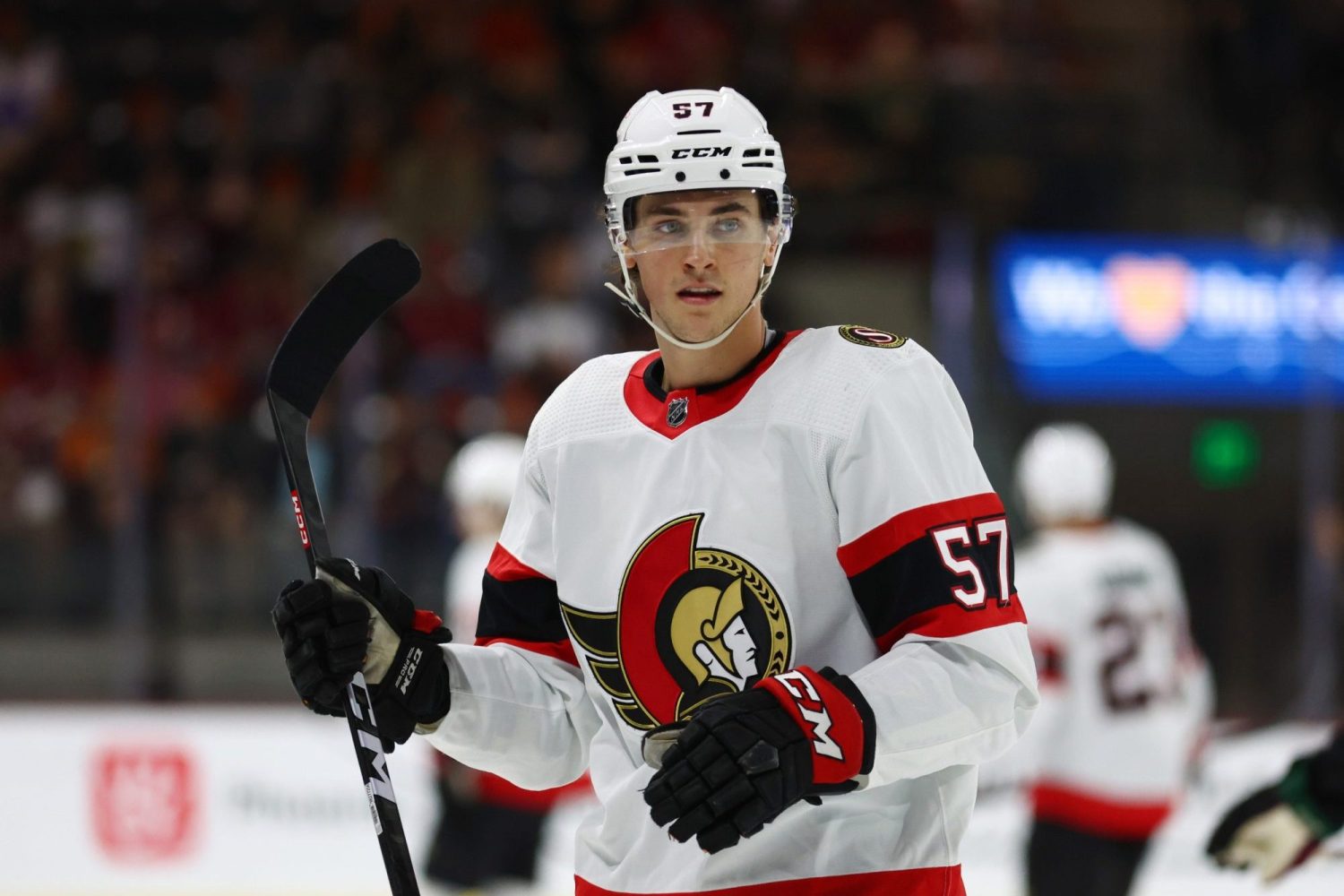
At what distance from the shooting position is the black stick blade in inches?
77.2

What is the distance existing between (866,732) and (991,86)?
5.92m

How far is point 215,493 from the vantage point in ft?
17.4

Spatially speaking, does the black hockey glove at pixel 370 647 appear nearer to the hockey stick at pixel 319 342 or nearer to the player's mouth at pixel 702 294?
the hockey stick at pixel 319 342

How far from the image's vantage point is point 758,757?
1.52 meters

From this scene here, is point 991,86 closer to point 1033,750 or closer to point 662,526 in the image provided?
point 1033,750

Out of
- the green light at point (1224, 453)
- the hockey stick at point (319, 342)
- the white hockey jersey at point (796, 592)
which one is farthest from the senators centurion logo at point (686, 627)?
the green light at point (1224, 453)

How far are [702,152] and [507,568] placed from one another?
504mm

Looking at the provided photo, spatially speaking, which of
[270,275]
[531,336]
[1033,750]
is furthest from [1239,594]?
[270,275]

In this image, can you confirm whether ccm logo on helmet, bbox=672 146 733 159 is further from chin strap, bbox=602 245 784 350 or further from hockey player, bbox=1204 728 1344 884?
hockey player, bbox=1204 728 1344 884

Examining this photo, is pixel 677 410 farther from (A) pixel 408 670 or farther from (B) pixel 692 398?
(A) pixel 408 670

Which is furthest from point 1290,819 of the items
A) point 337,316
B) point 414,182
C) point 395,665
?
point 414,182

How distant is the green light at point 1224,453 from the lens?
5.73m

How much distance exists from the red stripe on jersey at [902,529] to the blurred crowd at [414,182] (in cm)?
A: 372

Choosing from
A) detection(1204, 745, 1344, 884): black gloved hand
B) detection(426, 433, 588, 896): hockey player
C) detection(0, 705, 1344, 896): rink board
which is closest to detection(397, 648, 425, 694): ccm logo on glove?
detection(1204, 745, 1344, 884): black gloved hand
